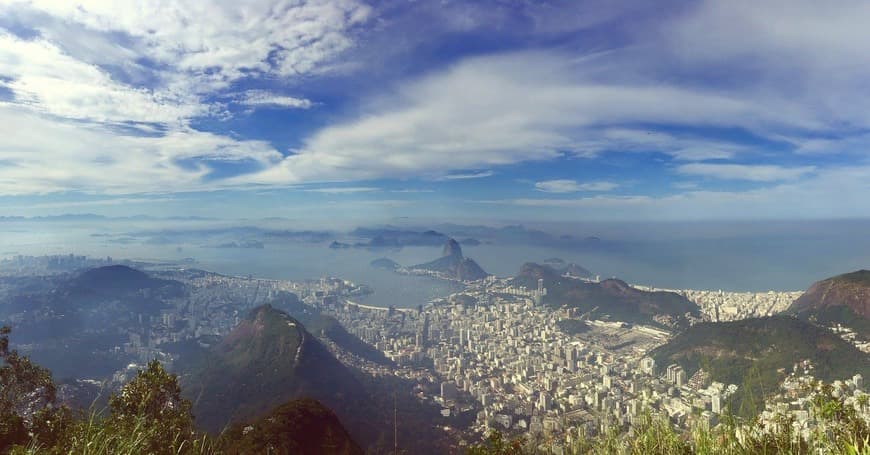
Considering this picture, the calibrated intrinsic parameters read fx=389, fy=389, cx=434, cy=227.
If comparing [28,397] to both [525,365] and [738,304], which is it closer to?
[525,365]

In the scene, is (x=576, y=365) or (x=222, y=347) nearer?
(x=576, y=365)

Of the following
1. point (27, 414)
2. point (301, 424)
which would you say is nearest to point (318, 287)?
point (301, 424)

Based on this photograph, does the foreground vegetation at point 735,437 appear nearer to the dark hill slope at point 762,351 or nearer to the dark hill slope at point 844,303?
the dark hill slope at point 762,351

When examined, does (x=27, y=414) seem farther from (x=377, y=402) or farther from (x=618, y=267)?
(x=618, y=267)

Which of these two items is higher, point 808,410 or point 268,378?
point 808,410

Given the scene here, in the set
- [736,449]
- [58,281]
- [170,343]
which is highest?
[736,449]

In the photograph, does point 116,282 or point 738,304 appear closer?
point 738,304

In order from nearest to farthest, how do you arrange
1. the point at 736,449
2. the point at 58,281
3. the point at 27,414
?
the point at 736,449 < the point at 27,414 < the point at 58,281

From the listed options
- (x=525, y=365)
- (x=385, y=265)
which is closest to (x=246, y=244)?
(x=385, y=265)
